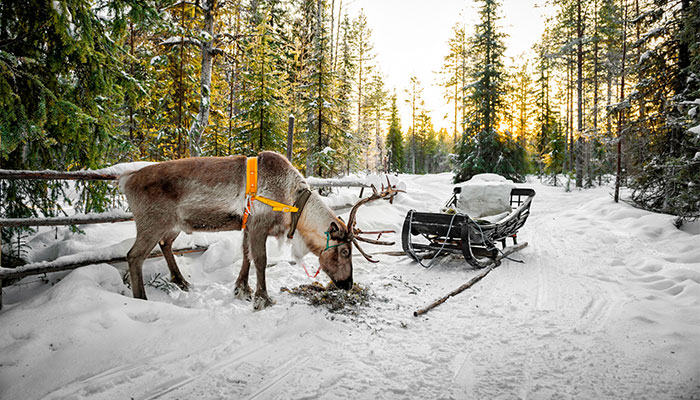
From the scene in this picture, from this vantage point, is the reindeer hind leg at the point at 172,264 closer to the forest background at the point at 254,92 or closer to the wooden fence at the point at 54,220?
the wooden fence at the point at 54,220

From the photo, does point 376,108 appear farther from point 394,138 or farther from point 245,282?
point 245,282

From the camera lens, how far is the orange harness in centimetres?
350

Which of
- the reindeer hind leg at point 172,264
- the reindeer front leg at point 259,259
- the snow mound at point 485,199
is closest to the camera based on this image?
the reindeer front leg at point 259,259

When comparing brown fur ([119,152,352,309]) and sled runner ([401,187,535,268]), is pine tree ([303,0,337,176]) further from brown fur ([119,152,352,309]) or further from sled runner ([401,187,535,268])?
brown fur ([119,152,352,309])

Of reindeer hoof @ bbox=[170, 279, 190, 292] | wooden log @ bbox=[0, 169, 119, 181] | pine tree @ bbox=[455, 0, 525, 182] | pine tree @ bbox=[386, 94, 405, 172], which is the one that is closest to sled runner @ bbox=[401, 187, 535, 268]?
reindeer hoof @ bbox=[170, 279, 190, 292]

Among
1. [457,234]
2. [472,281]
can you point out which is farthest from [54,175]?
[457,234]

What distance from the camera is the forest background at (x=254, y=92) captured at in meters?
3.13

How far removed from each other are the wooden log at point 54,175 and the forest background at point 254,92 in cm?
16

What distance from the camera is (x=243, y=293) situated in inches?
150

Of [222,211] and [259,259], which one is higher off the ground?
[222,211]

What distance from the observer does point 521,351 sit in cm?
276

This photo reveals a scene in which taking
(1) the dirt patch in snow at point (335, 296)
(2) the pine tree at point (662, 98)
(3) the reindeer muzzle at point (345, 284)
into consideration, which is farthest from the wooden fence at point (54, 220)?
(2) the pine tree at point (662, 98)

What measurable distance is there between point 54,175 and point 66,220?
487 millimetres

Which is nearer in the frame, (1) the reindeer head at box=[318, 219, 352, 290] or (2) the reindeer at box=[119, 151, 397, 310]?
(2) the reindeer at box=[119, 151, 397, 310]
